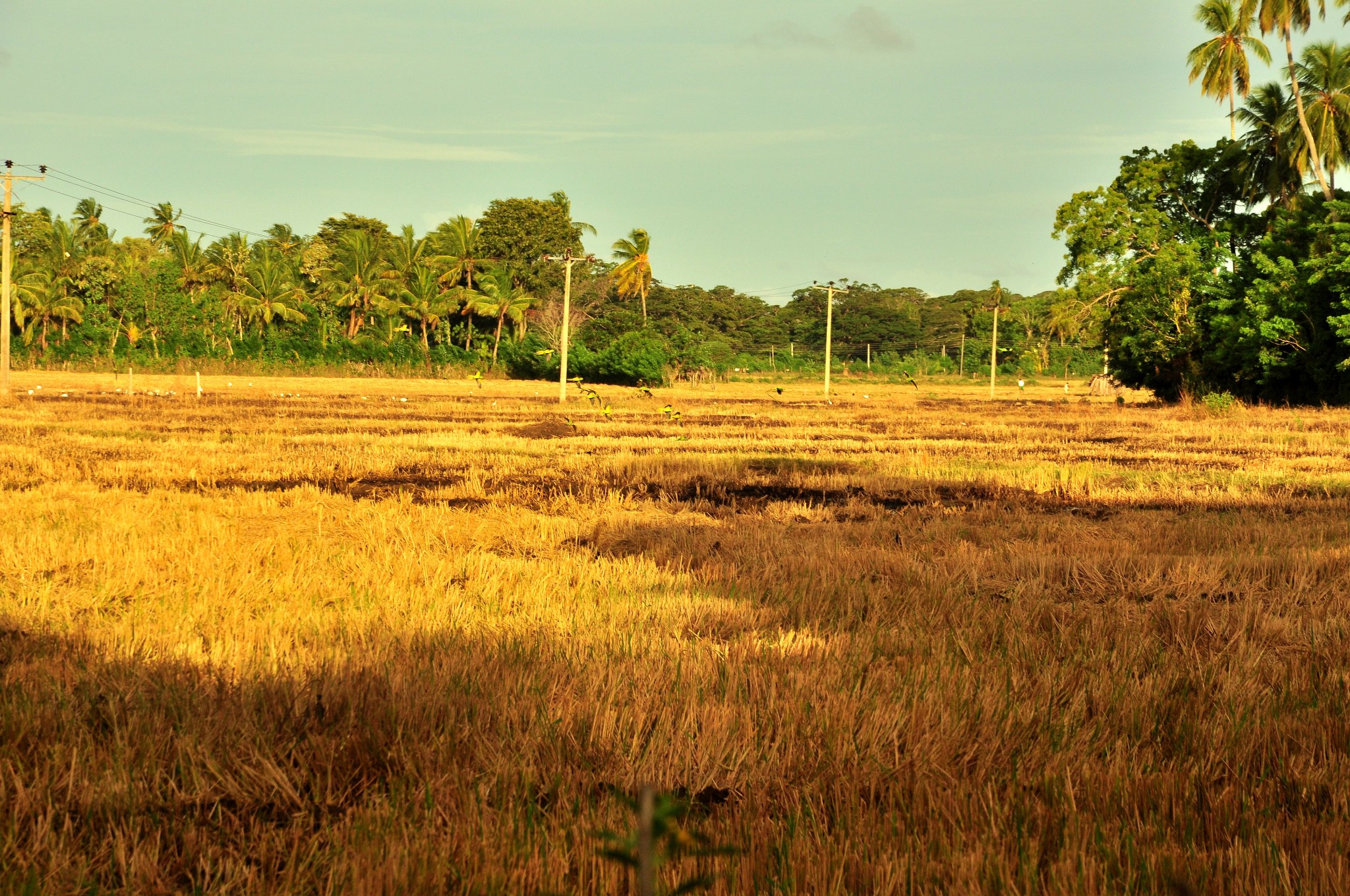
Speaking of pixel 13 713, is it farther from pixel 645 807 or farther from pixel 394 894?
pixel 645 807

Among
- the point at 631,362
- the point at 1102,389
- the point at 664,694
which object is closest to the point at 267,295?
the point at 631,362

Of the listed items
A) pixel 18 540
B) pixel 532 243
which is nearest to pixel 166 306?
pixel 532 243

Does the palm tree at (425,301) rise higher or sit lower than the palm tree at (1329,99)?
lower

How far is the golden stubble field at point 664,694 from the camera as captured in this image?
3.25m

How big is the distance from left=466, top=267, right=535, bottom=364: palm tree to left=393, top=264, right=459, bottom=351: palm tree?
1.64m

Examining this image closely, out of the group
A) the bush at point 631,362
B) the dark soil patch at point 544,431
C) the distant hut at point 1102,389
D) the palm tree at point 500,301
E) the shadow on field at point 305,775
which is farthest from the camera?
the palm tree at point 500,301

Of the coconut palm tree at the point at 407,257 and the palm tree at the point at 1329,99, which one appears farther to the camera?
the coconut palm tree at the point at 407,257

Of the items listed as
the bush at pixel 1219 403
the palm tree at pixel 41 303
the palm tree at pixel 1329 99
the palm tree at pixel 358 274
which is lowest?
the bush at pixel 1219 403

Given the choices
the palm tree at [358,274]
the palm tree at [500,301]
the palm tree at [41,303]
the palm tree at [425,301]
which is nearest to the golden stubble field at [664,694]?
the palm tree at [41,303]

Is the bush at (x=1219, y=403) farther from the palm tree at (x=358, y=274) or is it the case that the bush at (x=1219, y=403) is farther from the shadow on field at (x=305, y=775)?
the palm tree at (x=358, y=274)

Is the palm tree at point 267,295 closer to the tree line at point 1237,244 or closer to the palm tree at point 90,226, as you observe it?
the palm tree at point 90,226

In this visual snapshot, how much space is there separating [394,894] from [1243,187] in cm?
4828

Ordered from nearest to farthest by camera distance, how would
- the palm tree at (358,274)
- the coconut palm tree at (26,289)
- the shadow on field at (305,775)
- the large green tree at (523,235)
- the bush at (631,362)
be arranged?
the shadow on field at (305,775), the coconut palm tree at (26,289), the bush at (631,362), the palm tree at (358,274), the large green tree at (523,235)

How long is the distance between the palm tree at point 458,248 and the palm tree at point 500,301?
4.62ft
